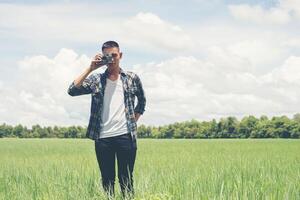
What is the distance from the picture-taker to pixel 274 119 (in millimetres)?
59344

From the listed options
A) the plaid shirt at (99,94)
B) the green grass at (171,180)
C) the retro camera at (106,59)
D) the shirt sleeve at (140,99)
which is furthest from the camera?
the shirt sleeve at (140,99)

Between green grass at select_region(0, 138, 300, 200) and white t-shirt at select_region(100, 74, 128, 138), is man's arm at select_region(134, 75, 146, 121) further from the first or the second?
green grass at select_region(0, 138, 300, 200)

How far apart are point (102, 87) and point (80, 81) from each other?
0.25 meters

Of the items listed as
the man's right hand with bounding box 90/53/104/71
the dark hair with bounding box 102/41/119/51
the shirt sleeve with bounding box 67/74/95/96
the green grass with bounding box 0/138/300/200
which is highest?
the dark hair with bounding box 102/41/119/51

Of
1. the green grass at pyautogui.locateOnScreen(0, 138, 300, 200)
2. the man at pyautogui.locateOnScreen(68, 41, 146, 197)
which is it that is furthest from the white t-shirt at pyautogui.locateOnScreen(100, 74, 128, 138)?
the green grass at pyautogui.locateOnScreen(0, 138, 300, 200)

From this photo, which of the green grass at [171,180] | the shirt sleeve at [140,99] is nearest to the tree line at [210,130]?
the green grass at [171,180]

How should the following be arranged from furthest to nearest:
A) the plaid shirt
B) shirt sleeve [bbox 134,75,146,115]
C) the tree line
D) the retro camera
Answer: the tree line < shirt sleeve [bbox 134,75,146,115] < the plaid shirt < the retro camera

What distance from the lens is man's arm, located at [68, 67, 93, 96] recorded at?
5.31m

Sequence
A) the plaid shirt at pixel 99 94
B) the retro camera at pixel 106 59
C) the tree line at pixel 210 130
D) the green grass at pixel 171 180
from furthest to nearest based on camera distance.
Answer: the tree line at pixel 210 130, the plaid shirt at pixel 99 94, the retro camera at pixel 106 59, the green grass at pixel 171 180

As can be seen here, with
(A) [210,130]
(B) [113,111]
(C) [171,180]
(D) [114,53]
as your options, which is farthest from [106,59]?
(A) [210,130]

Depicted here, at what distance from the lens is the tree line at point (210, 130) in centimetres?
5822

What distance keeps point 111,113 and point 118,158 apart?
516 mm

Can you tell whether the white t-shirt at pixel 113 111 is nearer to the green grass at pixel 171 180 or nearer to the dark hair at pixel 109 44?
the dark hair at pixel 109 44

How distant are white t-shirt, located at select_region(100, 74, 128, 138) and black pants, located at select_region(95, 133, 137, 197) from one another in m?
0.07
